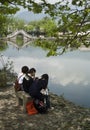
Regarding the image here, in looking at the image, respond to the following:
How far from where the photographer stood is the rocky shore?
12805 mm

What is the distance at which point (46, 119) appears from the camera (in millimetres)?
13555

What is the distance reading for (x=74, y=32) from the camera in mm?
10672

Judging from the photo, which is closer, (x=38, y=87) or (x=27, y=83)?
(x=38, y=87)

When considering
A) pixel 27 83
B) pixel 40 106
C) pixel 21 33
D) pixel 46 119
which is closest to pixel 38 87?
pixel 40 106

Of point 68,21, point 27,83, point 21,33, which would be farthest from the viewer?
point 21,33

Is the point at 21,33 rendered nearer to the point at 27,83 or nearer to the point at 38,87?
the point at 27,83

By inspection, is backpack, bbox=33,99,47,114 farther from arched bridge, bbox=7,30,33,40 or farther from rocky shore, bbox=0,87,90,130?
arched bridge, bbox=7,30,33,40

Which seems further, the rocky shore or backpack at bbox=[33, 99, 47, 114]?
backpack at bbox=[33, 99, 47, 114]

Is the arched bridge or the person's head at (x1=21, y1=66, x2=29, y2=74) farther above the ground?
the person's head at (x1=21, y1=66, x2=29, y2=74)

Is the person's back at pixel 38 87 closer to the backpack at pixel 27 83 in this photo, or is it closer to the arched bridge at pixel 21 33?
the backpack at pixel 27 83

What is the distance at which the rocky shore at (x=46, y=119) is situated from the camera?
12.8 m

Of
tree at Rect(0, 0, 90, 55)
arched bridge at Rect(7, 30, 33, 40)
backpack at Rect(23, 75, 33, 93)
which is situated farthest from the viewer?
arched bridge at Rect(7, 30, 33, 40)

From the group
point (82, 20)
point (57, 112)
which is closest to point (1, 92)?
point (57, 112)

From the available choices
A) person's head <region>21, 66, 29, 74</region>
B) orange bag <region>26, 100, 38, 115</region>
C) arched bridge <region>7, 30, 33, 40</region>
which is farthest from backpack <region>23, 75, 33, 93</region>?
arched bridge <region>7, 30, 33, 40</region>
